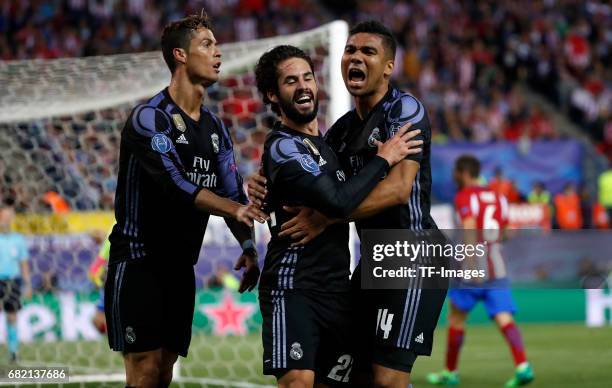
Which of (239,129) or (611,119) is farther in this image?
(611,119)

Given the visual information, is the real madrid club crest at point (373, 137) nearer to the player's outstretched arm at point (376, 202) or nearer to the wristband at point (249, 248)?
the player's outstretched arm at point (376, 202)

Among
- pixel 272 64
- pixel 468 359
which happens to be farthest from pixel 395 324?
pixel 468 359

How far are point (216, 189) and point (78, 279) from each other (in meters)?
6.50

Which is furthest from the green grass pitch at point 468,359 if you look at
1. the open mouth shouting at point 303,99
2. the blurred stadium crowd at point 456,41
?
the blurred stadium crowd at point 456,41

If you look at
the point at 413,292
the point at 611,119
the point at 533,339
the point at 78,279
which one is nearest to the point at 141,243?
the point at 413,292

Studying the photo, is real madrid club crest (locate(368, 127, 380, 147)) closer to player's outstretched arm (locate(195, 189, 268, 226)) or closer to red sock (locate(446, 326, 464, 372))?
player's outstretched arm (locate(195, 189, 268, 226))

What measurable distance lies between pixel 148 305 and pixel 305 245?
3.67 feet

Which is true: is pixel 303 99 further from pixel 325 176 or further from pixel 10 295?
pixel 10 295

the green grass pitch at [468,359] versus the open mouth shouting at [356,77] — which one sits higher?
the open mouth shouting at [356,77]

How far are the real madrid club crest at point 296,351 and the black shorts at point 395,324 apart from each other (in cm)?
38

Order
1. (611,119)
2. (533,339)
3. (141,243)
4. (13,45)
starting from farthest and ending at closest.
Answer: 1. (611,119)
2. (13,45)
3. (533,339)
4. (141,243)

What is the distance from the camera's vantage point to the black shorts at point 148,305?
5.99 m

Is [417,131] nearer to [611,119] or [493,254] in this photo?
[493,254]

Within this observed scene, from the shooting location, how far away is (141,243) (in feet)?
20.0
